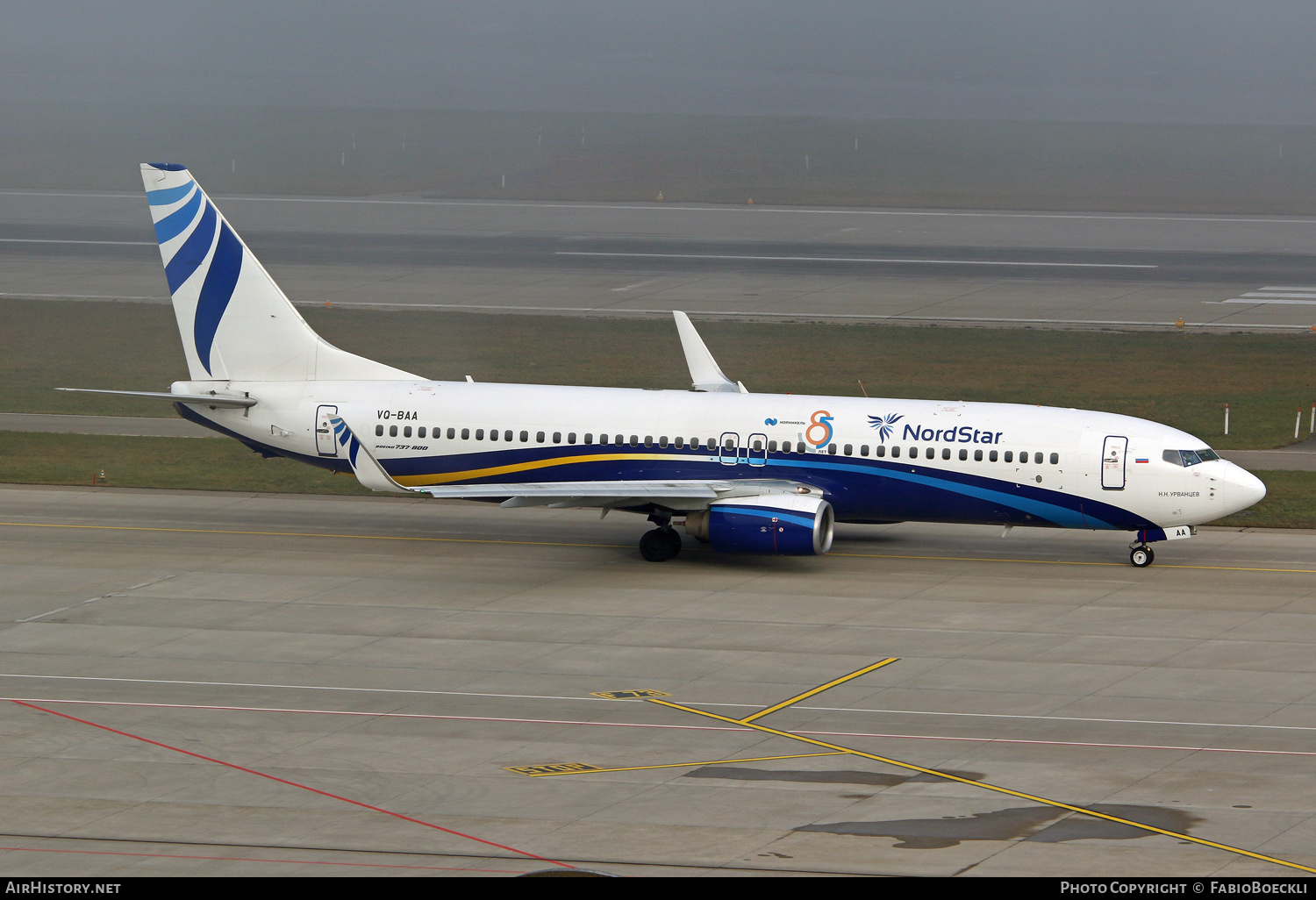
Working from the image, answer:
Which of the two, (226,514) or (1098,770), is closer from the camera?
(1098,770)

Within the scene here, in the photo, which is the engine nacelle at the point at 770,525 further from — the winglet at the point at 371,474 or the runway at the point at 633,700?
the winglet at the point at 371,474

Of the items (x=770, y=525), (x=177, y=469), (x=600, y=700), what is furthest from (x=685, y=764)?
(x=177, y=469)

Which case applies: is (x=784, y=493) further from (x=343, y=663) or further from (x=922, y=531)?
(x=343, y=663)

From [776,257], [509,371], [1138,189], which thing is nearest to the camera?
[509,371]

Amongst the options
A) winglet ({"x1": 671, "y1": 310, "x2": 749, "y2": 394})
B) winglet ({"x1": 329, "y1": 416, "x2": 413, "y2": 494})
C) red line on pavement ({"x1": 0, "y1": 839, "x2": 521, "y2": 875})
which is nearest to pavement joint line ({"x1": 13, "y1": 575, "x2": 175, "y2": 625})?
winglet ({"x1": 329, "y1": 416, "x2": 413, "y2": 494})

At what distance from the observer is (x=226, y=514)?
155 ft

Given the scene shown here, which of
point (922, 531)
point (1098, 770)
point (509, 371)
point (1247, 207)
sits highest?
point (1247, 207)

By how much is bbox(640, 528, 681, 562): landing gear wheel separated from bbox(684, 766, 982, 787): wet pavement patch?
15700 millimetres

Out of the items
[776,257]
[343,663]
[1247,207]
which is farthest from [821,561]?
[1247,207]

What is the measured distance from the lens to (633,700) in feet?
99.5

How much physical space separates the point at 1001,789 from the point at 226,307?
92.9 ft

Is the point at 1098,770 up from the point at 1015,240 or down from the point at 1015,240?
down

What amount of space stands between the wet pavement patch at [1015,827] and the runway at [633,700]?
0.22 feet

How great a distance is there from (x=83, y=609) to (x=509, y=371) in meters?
31.3
